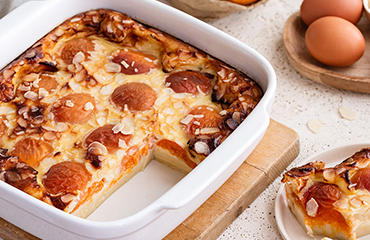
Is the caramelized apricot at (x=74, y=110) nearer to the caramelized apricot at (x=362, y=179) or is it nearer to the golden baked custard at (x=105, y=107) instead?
the golden baked custard at (x=105, y=107)

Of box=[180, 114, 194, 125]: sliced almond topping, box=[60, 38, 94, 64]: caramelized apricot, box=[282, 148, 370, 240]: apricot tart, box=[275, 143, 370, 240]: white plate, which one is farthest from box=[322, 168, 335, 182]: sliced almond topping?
box=[60, 38, 94, 64]: caramelized apricot

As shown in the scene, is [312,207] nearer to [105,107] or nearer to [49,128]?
[105,107]

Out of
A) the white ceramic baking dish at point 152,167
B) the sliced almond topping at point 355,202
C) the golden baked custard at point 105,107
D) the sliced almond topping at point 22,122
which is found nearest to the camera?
the white ceramic baking dish at point 152,167

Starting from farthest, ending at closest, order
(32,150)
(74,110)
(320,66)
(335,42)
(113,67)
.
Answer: (320,66) < (335,42) < (113,67) < (74,110) < (32,150)

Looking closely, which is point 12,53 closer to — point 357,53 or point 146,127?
point 146,127

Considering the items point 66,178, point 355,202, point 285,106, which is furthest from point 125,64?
point 355,202

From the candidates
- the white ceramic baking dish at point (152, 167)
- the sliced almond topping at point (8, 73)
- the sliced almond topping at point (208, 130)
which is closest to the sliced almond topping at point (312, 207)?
the white ceramic baking dish at point (152, 167)

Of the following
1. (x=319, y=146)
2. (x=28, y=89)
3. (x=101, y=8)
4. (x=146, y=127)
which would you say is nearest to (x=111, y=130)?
(x=146, y=127)
